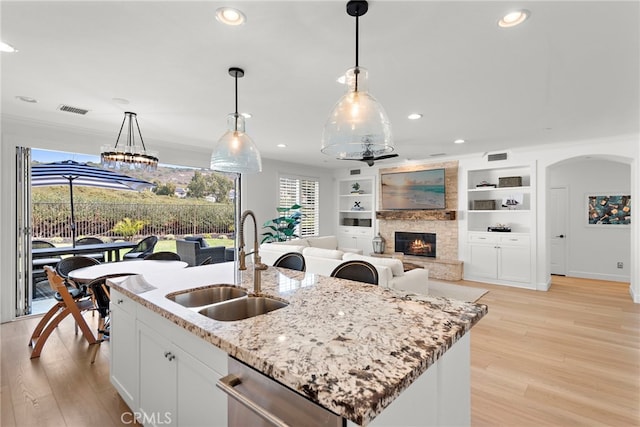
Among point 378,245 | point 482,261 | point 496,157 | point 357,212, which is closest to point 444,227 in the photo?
point 482,261

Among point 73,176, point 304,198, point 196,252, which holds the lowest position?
point 196,252

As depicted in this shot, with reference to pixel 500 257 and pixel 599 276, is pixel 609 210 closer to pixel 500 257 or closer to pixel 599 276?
pixel 599 276

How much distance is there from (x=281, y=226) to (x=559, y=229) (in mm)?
6093

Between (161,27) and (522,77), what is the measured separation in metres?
2.78

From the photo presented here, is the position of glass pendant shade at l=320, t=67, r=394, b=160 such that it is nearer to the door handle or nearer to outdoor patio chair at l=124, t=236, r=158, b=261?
the door handle

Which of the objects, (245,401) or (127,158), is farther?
(127,158)

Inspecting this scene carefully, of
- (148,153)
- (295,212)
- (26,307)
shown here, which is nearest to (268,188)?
(295,212)

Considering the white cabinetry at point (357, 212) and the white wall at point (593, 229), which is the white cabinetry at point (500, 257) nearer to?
the white wall at point (593, 229)

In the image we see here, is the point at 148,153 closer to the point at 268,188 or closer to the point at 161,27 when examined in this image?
the point at 161,27

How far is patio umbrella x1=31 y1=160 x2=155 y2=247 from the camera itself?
5184 millimetres

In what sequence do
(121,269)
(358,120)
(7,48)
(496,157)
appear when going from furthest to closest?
(496,157)
(121,269)
(7,48)
(358,120)

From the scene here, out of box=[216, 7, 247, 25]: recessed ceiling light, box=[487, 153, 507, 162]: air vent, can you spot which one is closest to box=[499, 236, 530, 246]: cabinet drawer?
box=[487, 153, 507, 162]: air vent

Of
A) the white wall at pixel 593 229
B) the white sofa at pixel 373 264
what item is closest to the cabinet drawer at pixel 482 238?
the white wall at pixel 593 229

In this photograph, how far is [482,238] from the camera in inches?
241
